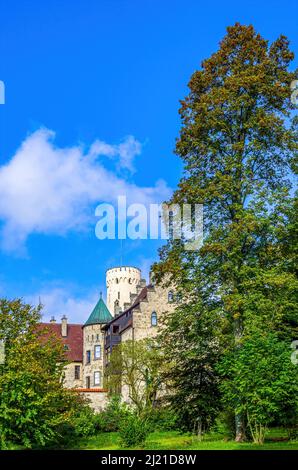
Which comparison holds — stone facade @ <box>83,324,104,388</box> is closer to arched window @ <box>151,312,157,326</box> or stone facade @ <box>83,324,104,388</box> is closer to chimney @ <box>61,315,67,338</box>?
chimney @ <box>61,315,67,338</box>

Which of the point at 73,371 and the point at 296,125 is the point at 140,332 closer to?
the point at 73,371

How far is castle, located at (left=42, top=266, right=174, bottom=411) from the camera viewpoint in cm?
5438

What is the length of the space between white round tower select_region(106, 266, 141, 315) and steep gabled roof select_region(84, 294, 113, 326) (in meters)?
29.1

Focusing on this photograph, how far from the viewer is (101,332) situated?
2758 inches

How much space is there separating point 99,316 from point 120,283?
32.3m

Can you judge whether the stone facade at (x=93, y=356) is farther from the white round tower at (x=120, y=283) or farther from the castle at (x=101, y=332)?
the white round tower at (x=120, y=283)

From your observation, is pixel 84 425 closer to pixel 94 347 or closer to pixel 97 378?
pixel 97 378

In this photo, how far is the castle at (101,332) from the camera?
5438 centimetres

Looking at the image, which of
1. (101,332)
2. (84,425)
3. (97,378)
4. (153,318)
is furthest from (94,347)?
(84,425)

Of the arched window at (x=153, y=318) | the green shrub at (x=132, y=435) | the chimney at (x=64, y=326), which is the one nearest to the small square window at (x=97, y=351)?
the chimney at (x=64, y=326)

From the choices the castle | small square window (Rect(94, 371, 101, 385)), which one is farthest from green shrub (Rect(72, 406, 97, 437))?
small square window (Rect(94, 371, 101, 385))

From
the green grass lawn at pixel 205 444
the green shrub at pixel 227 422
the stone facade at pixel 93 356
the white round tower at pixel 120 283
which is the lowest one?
the green grass lawn at pixel 205 444
